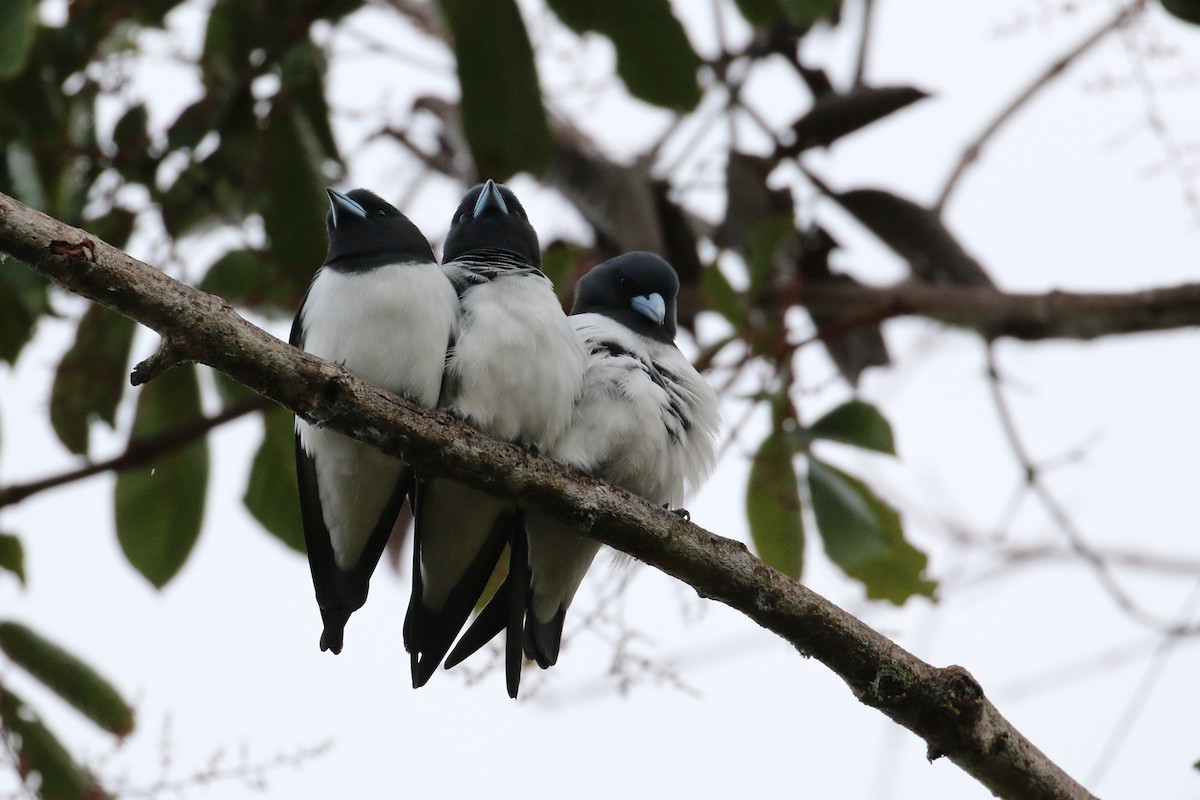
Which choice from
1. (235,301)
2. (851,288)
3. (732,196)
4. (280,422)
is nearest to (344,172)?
(235,301)

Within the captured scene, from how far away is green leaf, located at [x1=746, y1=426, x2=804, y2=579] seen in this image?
4.13 meters

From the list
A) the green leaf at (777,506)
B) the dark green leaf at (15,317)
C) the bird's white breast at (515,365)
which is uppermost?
the green leaf at (777,506)

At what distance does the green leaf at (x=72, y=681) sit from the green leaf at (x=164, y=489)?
1.12 feet

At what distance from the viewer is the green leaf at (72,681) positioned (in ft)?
13.3

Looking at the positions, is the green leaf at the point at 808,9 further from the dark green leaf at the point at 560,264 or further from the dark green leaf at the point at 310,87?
the dark green leaf at the point at 310,87

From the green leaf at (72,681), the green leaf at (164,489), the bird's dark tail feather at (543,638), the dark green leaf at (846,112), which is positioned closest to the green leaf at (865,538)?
the bird's dark tail feather at (543,638)

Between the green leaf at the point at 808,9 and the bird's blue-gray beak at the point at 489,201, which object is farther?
the green leaf at the point at 808,9

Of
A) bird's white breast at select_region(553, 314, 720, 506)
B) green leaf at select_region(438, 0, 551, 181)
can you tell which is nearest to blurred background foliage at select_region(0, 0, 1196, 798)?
green leaf at select_region(438, 0, 551, 181)

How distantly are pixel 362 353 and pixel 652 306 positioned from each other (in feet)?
3.31

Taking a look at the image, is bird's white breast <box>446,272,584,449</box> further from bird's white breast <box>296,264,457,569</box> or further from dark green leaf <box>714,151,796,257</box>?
dark green leaf <box>714,151,796,257</box>

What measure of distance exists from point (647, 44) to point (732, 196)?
1099 mm

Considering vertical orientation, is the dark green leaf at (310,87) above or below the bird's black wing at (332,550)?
above

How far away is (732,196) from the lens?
5.05 meters

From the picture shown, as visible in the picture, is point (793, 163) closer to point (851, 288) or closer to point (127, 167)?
point (851, 288)
